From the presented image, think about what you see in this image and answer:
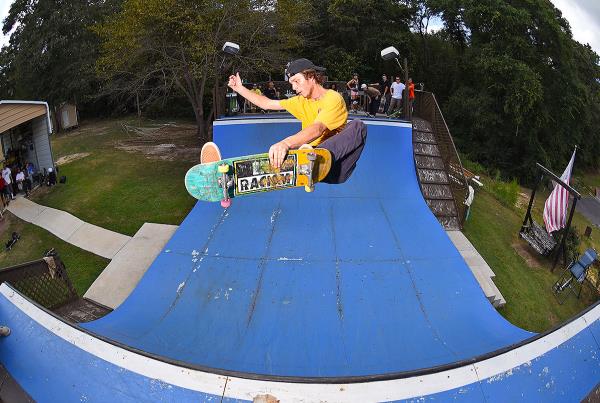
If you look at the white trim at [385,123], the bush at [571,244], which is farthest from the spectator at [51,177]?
the bush at [571,244]

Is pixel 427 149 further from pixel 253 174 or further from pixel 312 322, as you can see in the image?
pixel 253 174

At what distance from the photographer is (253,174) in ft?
14.0

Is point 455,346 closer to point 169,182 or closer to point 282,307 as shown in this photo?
point 282,307

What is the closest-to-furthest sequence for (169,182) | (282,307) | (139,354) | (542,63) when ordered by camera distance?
(139,354), (282,307), (169,182), (542,63)

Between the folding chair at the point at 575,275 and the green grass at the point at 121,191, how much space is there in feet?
32.5

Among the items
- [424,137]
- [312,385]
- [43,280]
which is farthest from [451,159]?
[43,280]

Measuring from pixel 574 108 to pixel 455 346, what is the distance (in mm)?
24058

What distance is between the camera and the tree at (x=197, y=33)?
15750 mm

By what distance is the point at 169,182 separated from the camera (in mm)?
14508

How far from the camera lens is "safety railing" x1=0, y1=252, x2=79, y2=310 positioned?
17.5 ft

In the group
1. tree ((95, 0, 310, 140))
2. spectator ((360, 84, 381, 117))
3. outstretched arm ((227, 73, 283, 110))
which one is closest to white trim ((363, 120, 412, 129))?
spectator ((360, 84, 381, 117))

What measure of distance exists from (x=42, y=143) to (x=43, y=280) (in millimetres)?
10813

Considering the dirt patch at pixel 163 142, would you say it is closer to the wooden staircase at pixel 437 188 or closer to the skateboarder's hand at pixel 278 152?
the wooden staircase at pixel 437 188

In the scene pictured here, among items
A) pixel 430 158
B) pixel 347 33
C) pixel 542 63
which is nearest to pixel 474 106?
pixel 542 63
